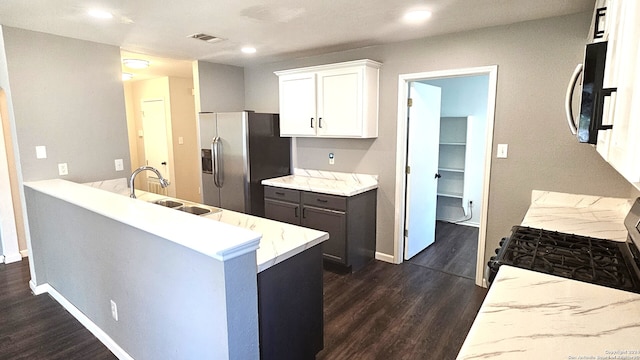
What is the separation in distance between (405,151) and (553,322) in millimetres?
2699

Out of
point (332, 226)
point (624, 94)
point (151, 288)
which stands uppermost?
point (624, 94)

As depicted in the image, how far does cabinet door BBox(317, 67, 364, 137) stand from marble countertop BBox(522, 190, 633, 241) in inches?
68.3

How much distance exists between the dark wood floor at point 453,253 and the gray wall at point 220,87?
10.2 ft

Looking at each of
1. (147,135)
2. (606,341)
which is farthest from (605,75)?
(147,135)

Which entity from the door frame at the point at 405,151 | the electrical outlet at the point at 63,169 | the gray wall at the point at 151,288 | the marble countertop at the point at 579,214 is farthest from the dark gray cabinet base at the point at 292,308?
the electrical outlet at the point at 63,169

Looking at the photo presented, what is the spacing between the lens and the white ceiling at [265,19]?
7.71ft

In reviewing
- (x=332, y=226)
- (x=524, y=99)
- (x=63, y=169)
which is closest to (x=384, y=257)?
(x=332, y=226)

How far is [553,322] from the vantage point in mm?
1040

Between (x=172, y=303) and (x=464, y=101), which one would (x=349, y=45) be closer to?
(x=464, y=101)

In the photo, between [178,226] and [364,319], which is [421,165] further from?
[178,226]

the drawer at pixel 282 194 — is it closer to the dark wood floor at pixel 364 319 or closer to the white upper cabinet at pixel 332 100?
the white upper cabinet at pixel 332 100

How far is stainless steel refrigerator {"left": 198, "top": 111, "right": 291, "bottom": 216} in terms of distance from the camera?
3.90 m

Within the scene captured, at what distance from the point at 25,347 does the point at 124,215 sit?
1.49 meters

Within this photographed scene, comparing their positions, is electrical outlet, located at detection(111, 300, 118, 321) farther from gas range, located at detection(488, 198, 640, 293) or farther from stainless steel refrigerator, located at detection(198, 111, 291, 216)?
gas range, located at detection(488, 198, 640, 293)
